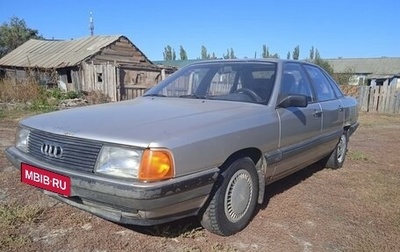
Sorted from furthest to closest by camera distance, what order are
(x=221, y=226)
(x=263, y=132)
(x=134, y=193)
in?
(x=263, y=132)
(x=221, y=226)
(x=134, y=193)

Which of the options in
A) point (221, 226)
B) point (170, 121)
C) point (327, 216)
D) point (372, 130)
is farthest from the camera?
point (372, 130)

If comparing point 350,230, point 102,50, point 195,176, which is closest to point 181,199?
point 195,176

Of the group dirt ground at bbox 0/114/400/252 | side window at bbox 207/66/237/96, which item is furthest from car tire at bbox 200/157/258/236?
side window at bbox 207/66/237/96

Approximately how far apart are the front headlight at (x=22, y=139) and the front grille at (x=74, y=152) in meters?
0.34

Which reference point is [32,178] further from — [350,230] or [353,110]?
[353,110]

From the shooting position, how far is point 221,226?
9.37 feet

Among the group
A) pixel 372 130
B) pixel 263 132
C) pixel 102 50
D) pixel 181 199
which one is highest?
pixel 102 50

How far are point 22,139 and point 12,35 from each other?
42.9 m

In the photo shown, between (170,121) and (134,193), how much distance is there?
66 cm

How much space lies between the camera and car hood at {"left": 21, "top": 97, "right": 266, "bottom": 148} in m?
2.37

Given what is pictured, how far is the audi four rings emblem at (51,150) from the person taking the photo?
2.55 metres

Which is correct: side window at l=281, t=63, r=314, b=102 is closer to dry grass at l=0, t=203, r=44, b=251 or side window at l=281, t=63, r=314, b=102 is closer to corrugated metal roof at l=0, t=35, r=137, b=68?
dry grass at l=0, t=203, r=44, b=251

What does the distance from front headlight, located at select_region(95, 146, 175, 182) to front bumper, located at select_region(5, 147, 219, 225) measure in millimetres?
50

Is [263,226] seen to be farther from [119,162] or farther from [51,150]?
[51,150]
